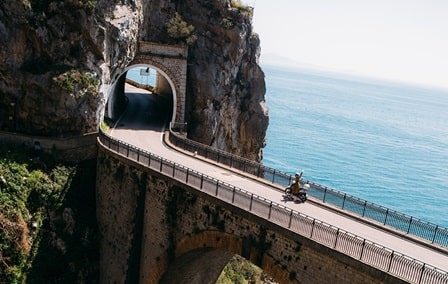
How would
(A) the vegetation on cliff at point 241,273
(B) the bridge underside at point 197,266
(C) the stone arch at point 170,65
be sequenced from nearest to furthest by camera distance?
(B) the bridge underside at point 197,266 → (A) the vegetation on cliff at point 241,273 → (C) the stone arch at point 170,65

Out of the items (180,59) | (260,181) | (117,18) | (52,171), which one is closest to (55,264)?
(52,171)

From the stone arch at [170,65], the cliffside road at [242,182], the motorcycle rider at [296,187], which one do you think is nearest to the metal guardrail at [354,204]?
the cliffside road at [242,182]

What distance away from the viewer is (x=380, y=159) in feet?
291

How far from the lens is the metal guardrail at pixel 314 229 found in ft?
53.4

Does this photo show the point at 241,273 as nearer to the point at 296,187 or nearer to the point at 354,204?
the point at 296,187

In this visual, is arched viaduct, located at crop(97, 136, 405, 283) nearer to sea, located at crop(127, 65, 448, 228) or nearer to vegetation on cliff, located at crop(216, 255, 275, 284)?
vegetation on cliff, located at crop(216, 255, 275, 284)

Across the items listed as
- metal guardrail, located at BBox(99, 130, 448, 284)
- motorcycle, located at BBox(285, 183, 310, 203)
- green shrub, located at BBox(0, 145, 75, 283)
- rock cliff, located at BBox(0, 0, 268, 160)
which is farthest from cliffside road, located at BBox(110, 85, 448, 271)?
green shrub, located at BBox(0, 145, 75, 283)

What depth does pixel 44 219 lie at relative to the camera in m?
28.7

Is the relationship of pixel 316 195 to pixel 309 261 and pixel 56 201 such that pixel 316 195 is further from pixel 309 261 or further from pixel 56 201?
pixel 56 201

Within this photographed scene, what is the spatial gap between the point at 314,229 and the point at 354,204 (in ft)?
16.7

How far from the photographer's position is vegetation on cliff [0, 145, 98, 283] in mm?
26484

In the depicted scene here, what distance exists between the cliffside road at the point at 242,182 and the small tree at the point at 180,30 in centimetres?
845

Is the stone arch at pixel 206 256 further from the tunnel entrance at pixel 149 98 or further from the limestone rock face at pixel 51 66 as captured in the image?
the tunnel entrance at pixel 149 98

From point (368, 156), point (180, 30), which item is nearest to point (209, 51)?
point (180, 30)
